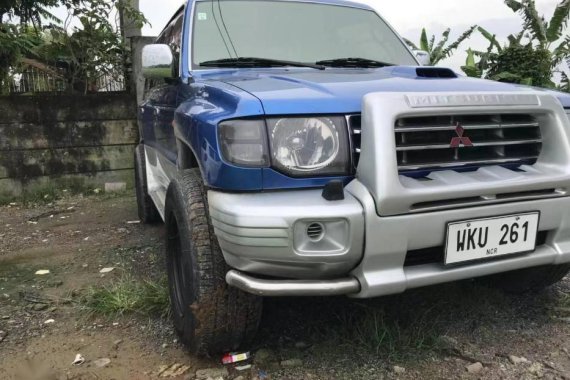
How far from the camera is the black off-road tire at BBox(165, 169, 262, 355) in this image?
2061 millimetres

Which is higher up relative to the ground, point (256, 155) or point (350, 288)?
point (256, 155)

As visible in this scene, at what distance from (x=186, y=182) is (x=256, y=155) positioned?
1.74ft

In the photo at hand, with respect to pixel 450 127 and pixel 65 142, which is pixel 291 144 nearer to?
pixel 450 127

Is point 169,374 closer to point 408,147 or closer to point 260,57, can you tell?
point 408,147

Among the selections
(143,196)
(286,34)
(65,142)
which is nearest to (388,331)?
(286,34)

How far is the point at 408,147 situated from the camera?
6.50 ft

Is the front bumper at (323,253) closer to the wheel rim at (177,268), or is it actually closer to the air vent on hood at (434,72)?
the wheel rim at (177,268)

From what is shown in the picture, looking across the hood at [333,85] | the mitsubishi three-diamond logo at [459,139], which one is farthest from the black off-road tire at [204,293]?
the mitsubishi three-diamond logo at [459,139]

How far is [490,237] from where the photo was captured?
201cm

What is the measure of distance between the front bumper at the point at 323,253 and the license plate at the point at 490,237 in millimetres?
40

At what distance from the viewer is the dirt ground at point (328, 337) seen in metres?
2.23

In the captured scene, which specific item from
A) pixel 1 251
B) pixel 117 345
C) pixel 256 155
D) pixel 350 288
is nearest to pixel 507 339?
pixel 350 288

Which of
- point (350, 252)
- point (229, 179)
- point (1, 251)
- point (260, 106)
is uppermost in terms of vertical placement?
point (260, 106)

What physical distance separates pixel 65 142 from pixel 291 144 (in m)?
5.19
